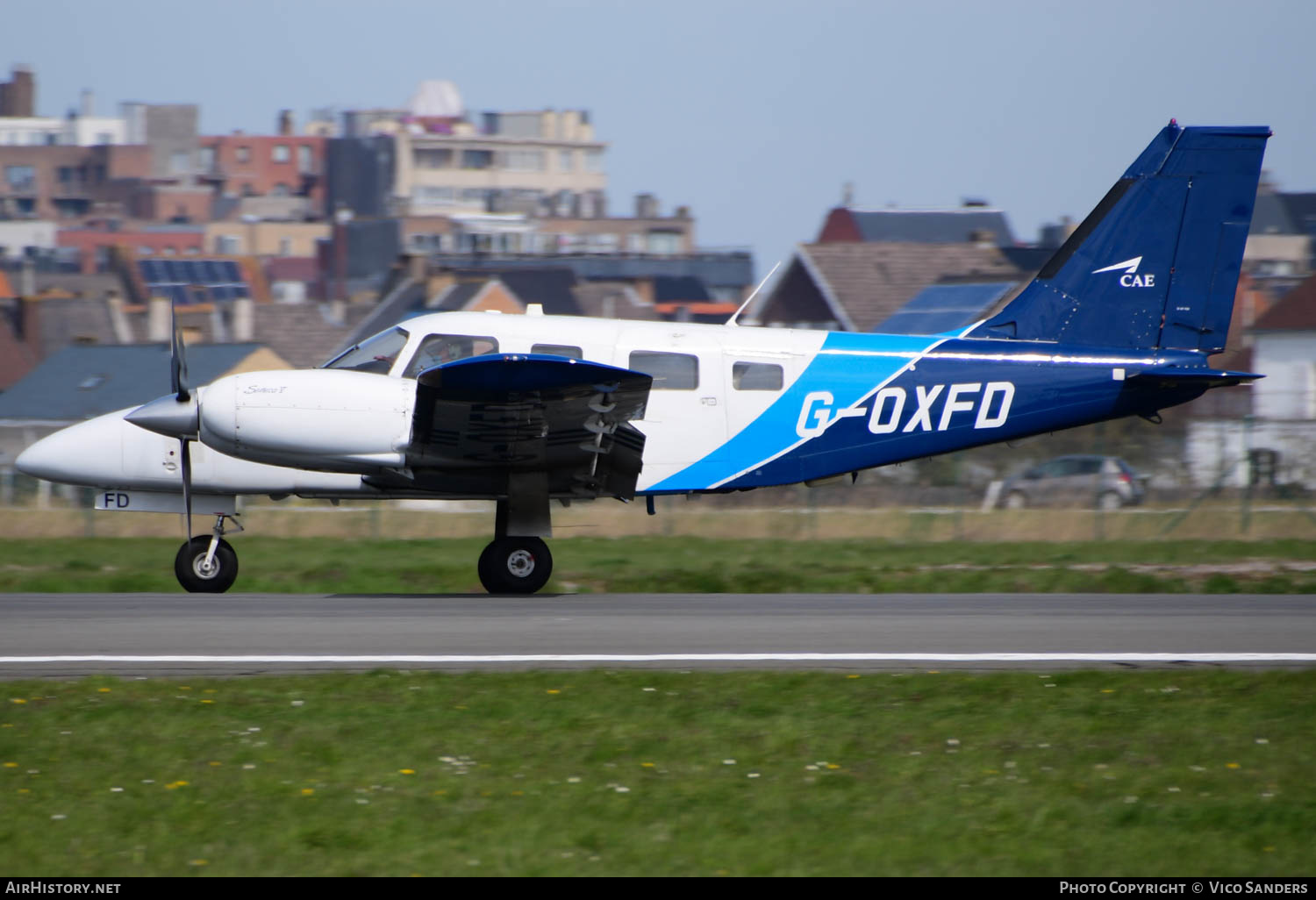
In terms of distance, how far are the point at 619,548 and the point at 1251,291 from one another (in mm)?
39270

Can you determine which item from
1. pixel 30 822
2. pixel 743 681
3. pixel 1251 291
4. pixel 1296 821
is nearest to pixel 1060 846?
pixel 1296 821

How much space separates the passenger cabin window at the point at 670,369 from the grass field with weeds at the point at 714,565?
3010 millimetres

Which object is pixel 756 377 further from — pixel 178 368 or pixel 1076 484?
pixel 1076 484

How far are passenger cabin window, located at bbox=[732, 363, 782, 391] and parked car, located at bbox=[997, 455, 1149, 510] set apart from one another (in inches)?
409

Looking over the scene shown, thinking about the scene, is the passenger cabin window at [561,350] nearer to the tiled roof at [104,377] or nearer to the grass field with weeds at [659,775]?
the grass field with weeds at [659,775]

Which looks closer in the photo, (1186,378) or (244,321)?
(1186,378)

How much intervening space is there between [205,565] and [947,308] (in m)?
29.0

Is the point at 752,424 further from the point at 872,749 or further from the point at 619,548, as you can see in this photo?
the point at 619,548

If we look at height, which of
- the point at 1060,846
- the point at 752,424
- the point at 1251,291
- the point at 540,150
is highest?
the point at 540,150

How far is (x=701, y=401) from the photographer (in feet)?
42.2

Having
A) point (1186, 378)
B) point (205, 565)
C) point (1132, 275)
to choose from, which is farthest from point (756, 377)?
point (205, 565)

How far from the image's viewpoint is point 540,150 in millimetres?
134250

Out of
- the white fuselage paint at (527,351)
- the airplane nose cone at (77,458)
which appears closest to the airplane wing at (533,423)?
the white fuselage paint at (527,351)

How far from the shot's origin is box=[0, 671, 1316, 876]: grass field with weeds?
18.8ft
